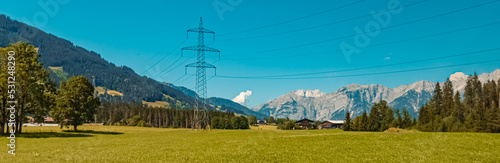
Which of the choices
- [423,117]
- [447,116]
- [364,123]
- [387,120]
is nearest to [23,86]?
[364,123]

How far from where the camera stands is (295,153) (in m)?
32.0

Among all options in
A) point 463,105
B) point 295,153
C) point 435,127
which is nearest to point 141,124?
point 435,127

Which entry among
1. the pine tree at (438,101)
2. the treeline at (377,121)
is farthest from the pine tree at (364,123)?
the pine tree at (438,101)

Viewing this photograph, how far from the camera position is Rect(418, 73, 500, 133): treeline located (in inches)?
3804

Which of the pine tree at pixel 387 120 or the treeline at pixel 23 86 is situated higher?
the treeline at pixel 23 86

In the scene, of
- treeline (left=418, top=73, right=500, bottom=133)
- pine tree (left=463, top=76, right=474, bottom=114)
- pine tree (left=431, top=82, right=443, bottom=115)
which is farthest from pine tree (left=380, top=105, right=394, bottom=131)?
pine tree (left=463, top=76, right=474, bottom=114)

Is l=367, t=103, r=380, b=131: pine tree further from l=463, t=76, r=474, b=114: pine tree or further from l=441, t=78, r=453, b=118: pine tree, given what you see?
l=463, t=76, r=474, b=114: pine tree

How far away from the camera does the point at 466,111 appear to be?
5005 inches

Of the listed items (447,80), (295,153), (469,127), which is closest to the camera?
(295,153)

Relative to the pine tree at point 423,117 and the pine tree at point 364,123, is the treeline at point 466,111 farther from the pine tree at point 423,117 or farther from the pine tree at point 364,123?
the pine tree at point 364,123

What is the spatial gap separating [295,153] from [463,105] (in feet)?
426

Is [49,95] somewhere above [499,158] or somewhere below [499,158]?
above

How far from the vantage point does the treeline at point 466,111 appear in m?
96.6

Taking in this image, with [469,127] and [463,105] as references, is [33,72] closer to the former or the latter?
[469,127]
